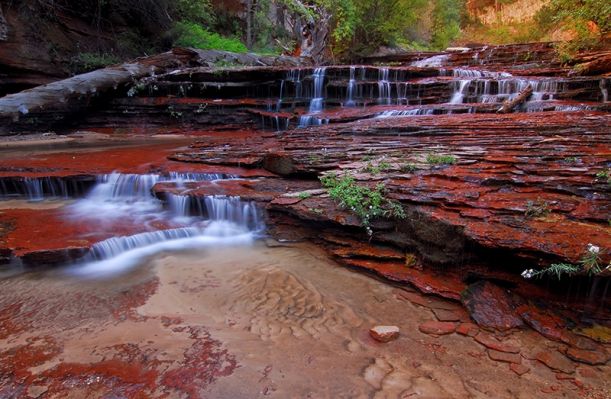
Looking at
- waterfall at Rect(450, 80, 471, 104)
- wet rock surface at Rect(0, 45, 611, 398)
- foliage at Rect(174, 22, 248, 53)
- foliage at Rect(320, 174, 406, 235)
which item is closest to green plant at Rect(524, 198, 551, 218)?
wet rock surface at Rect(0, 45, 611, 398)

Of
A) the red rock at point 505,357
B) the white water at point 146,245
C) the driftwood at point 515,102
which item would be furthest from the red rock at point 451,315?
the driftwood at point 515,102

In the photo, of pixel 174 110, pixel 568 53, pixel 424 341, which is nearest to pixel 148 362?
pixel 424 341

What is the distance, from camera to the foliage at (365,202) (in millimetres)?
4449

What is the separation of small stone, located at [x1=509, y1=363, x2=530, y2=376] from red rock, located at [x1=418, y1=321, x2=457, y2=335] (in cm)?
53

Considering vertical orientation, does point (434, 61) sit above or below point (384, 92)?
above

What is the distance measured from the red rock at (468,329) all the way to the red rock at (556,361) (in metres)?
0.47

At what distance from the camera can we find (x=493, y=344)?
9.86 feet

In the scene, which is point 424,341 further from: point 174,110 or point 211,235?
point 174,110

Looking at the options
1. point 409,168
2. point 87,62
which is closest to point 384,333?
point 409,168

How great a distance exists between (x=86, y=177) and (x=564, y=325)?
7.14 meters

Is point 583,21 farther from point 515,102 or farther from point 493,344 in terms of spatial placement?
point 493,344

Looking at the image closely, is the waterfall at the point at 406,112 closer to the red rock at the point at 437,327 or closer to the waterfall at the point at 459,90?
the waterfall at the point at 459,90

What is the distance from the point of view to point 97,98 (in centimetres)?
1138

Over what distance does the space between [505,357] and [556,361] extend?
0.37 meters
